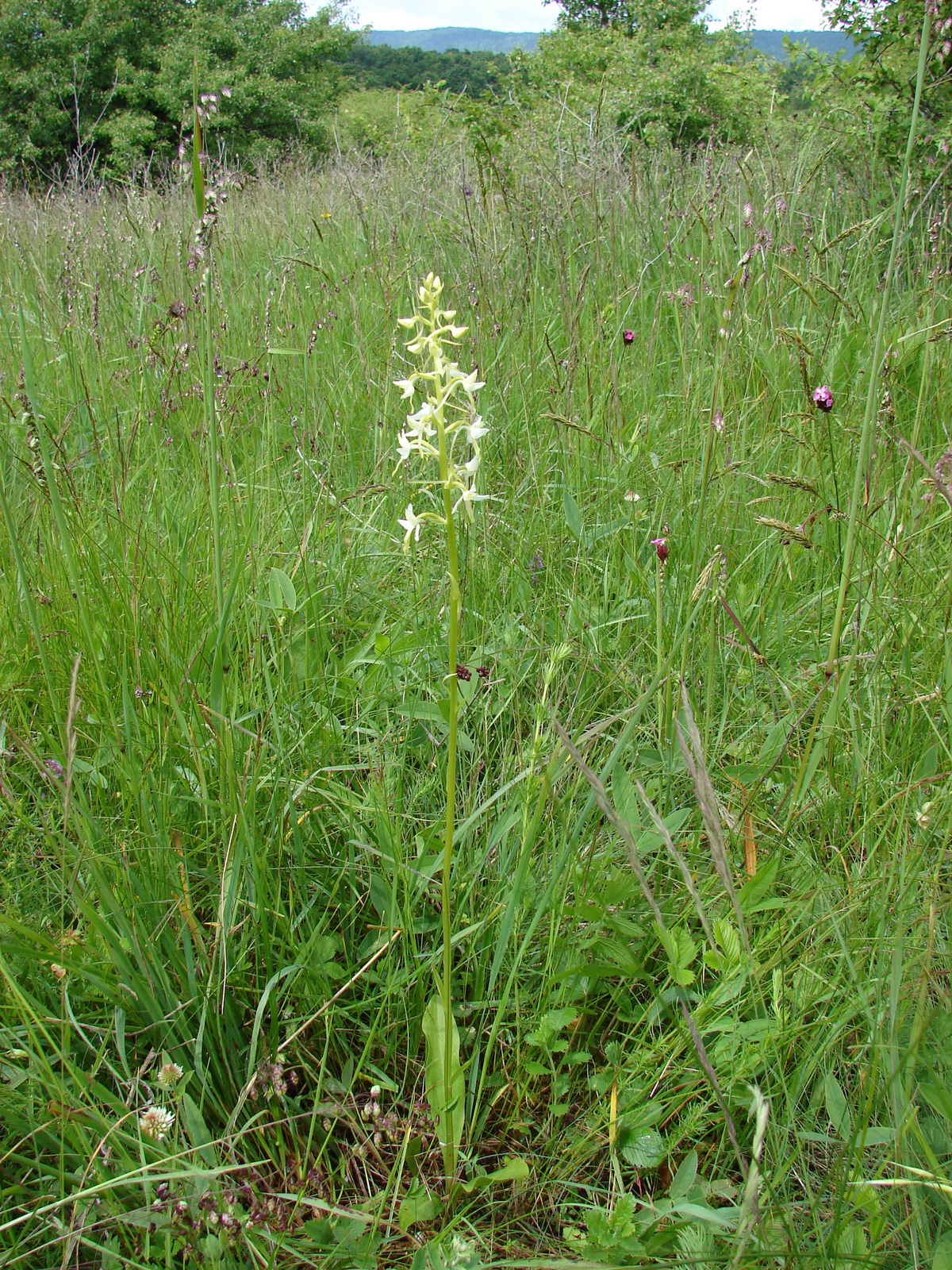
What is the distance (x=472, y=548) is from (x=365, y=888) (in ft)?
2.91

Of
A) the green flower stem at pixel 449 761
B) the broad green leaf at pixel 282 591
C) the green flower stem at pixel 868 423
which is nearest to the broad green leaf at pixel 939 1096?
the green flower stem at pixel 868 423

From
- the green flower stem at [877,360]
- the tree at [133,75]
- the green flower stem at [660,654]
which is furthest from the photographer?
the tree at [133,75]

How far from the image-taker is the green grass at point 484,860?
0.94 meters

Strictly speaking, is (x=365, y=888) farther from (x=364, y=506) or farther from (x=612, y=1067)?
(x=364, y=506)

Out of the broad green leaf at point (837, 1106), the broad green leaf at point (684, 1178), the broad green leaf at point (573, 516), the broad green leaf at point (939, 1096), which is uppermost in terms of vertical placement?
the broad green leaf at point (573, 516)

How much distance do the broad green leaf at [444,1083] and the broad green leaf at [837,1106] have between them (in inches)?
17.5

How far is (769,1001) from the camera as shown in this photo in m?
1.14

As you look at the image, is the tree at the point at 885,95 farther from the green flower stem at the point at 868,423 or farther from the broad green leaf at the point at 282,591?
the broad green leaf at the point at 282,591

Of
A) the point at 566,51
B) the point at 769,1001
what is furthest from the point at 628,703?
the point at 566,51

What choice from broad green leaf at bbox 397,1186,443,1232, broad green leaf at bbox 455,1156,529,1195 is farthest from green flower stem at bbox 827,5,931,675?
broad green leaf at bbox 397,1186,443,1232

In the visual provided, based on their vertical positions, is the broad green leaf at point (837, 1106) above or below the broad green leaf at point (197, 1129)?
above

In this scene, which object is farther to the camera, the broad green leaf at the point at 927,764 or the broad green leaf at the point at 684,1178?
the broad green leaf at the point at 927,764

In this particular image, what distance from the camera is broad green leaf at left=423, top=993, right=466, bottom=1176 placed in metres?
1.00

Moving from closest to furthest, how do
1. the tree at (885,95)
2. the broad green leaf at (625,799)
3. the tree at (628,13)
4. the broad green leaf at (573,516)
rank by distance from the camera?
the broad green leaf at (625,799), the broad green leaf at (573,516), the tree at (885,95), the tree at (628,13)
